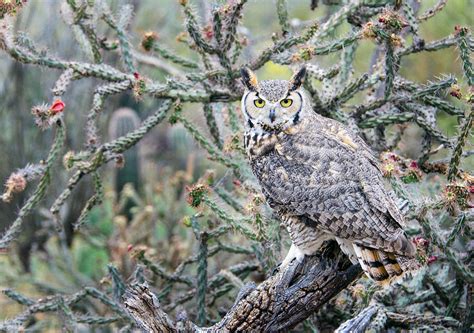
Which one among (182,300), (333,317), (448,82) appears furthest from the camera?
(182,300)

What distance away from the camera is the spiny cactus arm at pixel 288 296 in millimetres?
3650

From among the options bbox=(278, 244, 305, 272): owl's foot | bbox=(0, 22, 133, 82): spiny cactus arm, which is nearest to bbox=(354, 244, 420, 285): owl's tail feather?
bbox=(278, 244, 305, 272): owl's foot

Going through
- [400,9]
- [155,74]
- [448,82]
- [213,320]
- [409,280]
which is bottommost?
[409,280]

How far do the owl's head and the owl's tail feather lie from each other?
0.69m

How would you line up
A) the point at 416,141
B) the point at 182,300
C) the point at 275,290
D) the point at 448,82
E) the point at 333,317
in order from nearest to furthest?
the point at 275,290 → the point at 448,82 → the point at 333,317 → the point at 182,300 → the point at 416,141

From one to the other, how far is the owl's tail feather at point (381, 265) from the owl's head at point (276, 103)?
2.25 ft

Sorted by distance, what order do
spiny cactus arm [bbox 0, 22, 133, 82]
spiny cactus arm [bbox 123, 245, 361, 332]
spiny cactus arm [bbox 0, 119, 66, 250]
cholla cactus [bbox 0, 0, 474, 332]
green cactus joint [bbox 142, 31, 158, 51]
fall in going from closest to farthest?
spiny cactus arm [bbox 123, 245, 361, 332] < cholla cactus [bbox 0, 0, 474, 332] < spiny cactus arm [bbox 0, 22, 133, 82] < spiny cactus arm [bbox 0, 119, 66, 250] < green cactus joint [bbox 142, 31, 158, 51]

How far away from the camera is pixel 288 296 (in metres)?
3.71

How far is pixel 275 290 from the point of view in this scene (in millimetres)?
3688

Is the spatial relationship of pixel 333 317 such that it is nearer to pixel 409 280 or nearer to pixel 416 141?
pixel 409 280

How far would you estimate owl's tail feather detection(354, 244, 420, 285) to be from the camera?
365 centimetres

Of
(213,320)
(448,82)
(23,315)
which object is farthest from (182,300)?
(448,82)

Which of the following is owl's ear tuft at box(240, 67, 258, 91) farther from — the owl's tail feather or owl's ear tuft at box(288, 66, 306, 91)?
the owl's tail feather

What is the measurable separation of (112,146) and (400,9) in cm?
179
